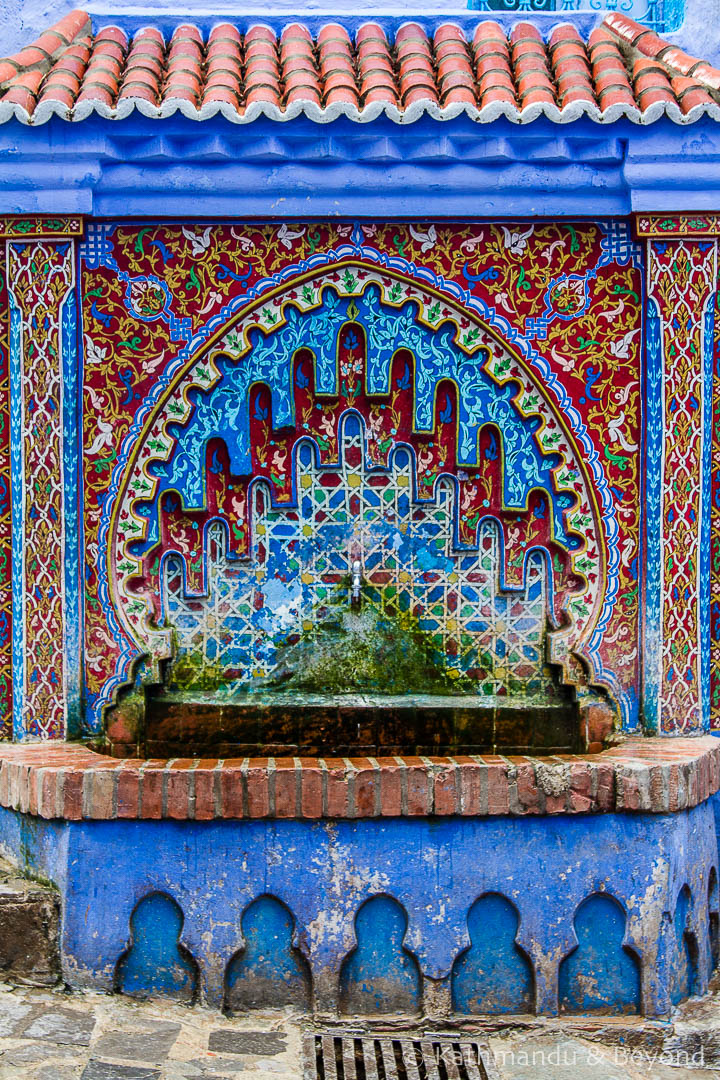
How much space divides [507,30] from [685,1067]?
4.37 m

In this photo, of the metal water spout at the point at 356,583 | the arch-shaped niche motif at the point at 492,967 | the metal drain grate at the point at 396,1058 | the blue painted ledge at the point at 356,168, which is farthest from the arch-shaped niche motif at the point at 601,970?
the blue painted ledge at the point at 356,168

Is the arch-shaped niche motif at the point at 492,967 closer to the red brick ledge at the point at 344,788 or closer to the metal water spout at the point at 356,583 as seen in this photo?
the red brick ledge at the point at 344,788

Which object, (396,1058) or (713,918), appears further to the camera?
(713,918)

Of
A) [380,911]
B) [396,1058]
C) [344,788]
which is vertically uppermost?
[344,788]

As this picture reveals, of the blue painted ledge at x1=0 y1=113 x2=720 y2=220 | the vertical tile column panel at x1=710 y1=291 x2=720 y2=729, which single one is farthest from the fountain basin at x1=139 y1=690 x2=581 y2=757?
the blue painted ledge at x1=0 y1=113 x2=720 y2=220

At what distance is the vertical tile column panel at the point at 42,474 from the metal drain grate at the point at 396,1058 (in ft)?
5.56

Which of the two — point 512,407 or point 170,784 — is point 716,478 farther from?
point 170,784

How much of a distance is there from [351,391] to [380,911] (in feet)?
6.87

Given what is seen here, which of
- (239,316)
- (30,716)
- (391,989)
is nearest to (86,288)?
(239,316)

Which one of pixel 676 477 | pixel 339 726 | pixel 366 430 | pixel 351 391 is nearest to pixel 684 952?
pixel 339 726

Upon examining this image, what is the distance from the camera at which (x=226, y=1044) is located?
167 inches

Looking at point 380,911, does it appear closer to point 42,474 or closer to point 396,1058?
point 396,1058

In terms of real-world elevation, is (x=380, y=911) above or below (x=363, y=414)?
below

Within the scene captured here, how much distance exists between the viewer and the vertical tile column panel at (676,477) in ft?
17.3
